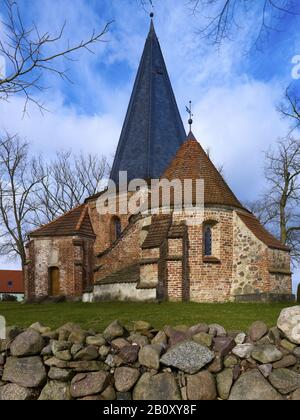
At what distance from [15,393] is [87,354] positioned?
1.24m

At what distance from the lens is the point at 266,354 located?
6.24 metres

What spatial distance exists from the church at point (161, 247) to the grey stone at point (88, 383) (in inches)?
329

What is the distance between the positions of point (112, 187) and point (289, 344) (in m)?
17.2

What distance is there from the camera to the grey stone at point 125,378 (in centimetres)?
636

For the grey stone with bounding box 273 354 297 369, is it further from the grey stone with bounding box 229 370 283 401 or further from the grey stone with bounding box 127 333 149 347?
the grey stone with bounding box 127 333 149 347

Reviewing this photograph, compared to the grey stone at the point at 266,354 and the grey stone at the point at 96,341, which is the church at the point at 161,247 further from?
the grey stone at the point at 266,354

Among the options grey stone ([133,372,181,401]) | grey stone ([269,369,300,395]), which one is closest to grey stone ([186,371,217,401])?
grey stone ([133,372,181,401])

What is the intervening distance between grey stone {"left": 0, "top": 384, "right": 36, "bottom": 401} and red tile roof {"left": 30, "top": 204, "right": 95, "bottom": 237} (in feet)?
48.8

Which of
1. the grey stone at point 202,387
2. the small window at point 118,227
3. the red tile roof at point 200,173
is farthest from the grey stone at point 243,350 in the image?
the small window at point 118,227

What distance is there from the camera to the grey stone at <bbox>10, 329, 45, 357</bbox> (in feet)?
22.0

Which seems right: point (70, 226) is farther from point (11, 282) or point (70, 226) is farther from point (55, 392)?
point (11, 282)

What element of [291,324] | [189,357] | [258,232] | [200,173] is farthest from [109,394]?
[200,173]
